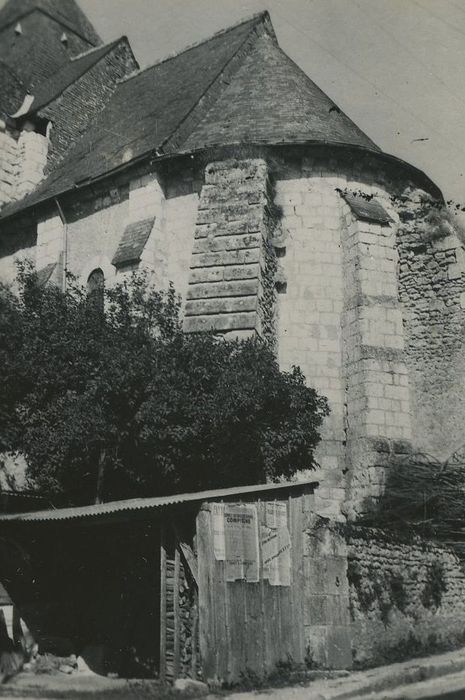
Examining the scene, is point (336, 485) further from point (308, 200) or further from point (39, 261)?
point (39, 261)

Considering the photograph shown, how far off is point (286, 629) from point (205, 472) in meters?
3.36

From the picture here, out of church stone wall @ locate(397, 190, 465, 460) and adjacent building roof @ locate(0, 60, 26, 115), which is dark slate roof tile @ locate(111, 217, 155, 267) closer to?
church stone wall @ locate(397, 190, 465, 460)

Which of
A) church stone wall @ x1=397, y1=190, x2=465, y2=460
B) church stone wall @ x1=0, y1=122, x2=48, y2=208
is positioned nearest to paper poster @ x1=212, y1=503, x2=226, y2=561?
church stone wall @ x1=397, y1=190, x2=465, y2=460

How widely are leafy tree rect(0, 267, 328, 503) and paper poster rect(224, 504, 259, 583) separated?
2.53m

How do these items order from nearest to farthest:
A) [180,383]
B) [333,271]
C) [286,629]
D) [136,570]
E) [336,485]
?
[286,629] < [136,570] < [180,383] < [336,485] < [333,271]

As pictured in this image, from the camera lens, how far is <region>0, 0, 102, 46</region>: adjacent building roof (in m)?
28.8

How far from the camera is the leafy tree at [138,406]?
12.2 m

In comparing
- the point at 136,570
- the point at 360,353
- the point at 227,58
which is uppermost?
the point at 227,58

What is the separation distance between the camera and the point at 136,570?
36.0 feet

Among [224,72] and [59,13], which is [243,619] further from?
[59,13]

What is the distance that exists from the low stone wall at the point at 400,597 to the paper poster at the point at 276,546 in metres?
1.09

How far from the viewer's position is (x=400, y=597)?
11320 mm

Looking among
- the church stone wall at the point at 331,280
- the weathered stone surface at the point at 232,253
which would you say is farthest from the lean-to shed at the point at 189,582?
the weathered stone surface at the point at 232,253

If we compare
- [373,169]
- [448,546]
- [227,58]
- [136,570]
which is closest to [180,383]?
[136,570]
